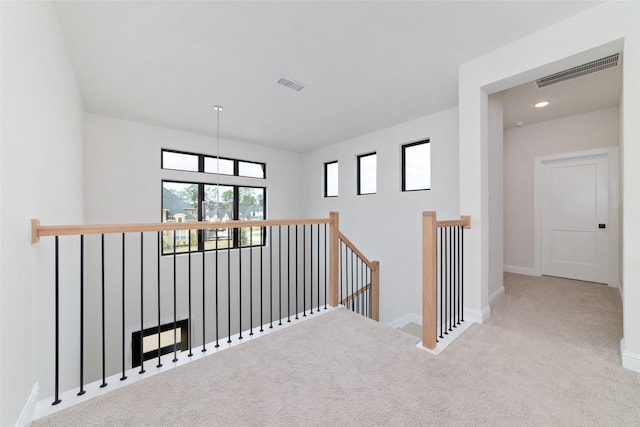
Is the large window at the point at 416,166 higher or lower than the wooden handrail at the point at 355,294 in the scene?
higher

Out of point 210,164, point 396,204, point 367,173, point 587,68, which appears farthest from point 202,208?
point 587,68

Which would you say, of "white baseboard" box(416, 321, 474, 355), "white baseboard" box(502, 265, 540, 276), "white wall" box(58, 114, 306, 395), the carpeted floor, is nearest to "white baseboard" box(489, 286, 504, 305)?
Result: the carpeted floor

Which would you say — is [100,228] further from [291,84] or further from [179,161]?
[179,161]

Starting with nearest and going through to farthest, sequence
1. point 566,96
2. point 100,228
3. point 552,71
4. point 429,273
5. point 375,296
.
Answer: point 100,228 < point 429,273 < point 552,71 < point 566,96 < point 375,296

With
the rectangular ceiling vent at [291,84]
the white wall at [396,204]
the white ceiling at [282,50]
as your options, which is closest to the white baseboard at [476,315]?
the white wall at [396,204]

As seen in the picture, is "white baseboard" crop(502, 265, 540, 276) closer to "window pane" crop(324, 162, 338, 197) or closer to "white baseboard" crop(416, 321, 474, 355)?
"white baseboard" crop(416, 321, 474, 355)

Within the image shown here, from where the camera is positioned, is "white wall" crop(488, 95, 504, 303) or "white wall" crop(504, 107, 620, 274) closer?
"white wall" crop(488, 95, 504, 303)

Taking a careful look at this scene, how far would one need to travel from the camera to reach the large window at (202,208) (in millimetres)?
4918

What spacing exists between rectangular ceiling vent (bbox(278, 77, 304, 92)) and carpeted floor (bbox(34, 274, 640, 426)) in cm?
269

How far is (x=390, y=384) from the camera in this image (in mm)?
1746

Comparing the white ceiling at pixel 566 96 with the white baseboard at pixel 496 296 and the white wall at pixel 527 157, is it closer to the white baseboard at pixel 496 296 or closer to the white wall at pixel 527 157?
the white wall at pixel 527 157

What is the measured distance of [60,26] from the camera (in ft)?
7.09

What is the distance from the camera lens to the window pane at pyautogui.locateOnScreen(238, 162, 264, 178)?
5.83 meters

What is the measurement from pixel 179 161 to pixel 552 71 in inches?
213
